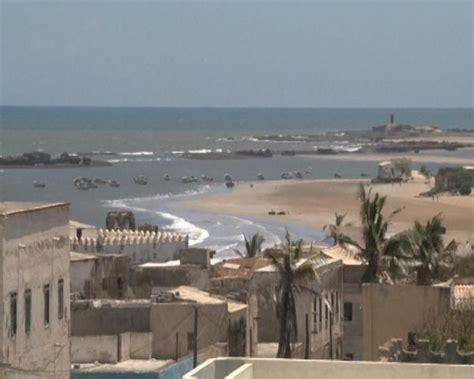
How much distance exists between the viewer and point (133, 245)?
122ft

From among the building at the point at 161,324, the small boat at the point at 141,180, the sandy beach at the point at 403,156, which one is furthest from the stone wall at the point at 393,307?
the sandy beach at the point at 403,156

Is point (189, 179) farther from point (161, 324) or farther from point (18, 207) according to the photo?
point (18, 207)

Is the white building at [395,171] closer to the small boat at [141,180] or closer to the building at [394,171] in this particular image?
the building at [394,171]

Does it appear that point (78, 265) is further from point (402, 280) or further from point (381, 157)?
point (381, 157)

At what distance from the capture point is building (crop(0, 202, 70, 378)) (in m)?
19.1

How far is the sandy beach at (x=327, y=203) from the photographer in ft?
268

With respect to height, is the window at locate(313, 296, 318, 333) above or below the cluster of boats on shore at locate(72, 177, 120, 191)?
above

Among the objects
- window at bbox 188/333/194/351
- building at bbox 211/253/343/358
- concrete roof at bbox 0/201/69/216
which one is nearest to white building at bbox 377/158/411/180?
building at bbox 211/253/343/358

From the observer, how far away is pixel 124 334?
28.5m

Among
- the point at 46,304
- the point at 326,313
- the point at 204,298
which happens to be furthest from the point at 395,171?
the point at 46,304

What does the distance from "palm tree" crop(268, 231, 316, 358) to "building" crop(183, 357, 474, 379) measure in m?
14.7

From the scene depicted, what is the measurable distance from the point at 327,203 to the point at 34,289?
259ft

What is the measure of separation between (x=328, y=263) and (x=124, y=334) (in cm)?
597

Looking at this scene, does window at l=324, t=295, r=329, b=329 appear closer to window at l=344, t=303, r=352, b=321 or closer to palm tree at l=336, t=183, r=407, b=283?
palm tree at l=336, t=183, r=407, b=283
